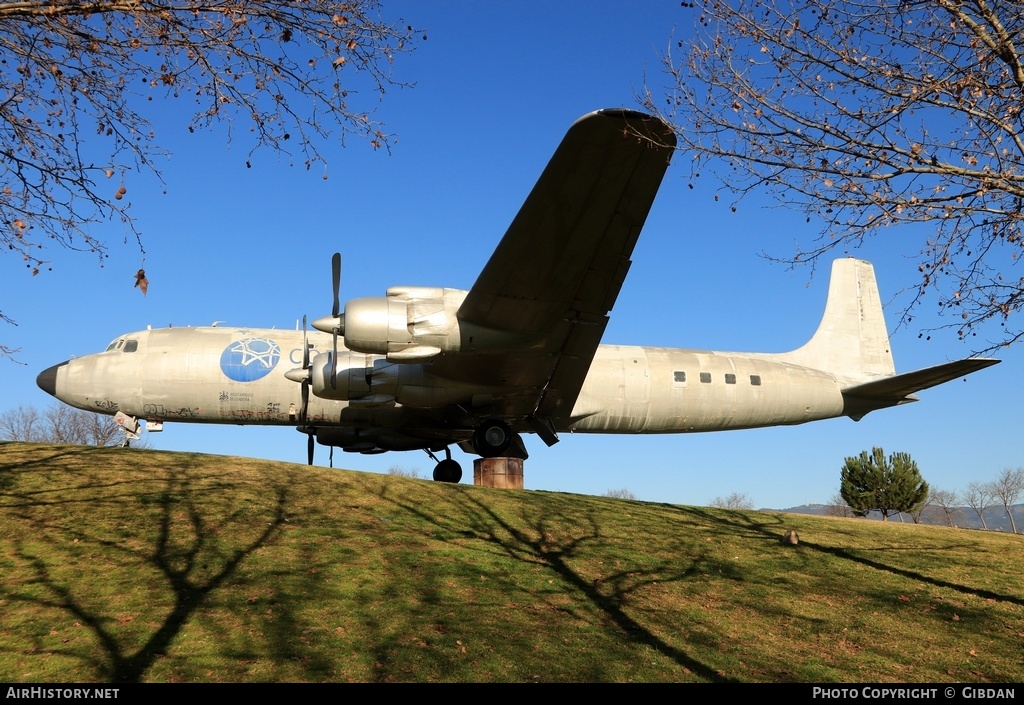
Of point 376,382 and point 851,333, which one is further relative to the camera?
point 851,333

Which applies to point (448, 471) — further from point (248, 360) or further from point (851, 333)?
point (851, 333)

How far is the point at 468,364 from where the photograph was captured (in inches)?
701

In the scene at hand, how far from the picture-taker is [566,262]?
15344 mm

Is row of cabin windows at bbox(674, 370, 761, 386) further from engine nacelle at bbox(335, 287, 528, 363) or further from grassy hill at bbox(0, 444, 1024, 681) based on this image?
engine nacelle at bbox(335, 287, 528, 363)

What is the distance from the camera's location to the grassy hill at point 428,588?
7.95 metres

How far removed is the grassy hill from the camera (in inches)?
313

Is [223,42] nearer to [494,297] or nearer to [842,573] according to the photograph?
[494,297]

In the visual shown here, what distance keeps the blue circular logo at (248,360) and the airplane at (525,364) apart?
4 centimetres

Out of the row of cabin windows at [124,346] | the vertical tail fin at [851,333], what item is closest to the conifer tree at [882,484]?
the vertical tail fin at [851,333]

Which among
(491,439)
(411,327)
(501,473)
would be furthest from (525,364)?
(411,327)

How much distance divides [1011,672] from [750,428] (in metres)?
15.6

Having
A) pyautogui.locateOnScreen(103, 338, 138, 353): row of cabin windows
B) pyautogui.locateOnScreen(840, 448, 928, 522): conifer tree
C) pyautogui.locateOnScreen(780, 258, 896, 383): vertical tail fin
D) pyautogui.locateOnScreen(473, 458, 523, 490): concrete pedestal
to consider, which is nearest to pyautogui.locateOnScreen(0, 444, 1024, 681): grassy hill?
pyautogui.locateOnScreen(473, 458, 523, 490): concrete pedestal

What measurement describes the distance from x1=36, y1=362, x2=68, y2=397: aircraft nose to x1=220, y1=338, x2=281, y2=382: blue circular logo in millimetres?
4492

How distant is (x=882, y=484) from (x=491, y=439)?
29623 millimetres
